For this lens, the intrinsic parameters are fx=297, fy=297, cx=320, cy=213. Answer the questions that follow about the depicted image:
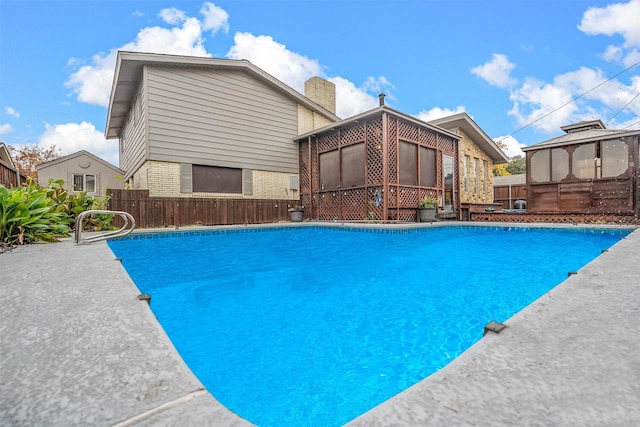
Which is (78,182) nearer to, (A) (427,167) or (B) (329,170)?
(B) (329,170)

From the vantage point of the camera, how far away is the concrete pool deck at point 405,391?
77cm

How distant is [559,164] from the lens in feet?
36.1

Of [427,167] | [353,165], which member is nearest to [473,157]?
[427,167]

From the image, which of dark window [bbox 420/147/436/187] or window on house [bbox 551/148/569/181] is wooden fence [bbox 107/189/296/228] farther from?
window on house [bbox 551/148/569/181]

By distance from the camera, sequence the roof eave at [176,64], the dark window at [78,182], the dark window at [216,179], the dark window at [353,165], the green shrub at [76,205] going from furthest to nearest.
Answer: the dark window at [78,182], the dark window at [216,179], the dark window at [353,165], the roof eave at [176,64], the green shrub at [76,205]

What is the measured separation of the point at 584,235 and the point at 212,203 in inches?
439

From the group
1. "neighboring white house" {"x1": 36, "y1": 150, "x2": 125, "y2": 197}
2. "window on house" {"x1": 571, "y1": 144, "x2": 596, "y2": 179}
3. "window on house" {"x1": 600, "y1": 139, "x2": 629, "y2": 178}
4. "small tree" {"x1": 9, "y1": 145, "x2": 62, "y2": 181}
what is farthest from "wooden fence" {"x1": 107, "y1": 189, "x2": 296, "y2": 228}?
"small tree" {"x1": 9, "y1": 145, "x2": 62, "y2": 181}

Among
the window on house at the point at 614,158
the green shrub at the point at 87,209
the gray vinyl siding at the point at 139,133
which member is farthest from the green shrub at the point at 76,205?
Result: the window on house at the point at 614,158

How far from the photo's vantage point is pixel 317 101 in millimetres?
14656

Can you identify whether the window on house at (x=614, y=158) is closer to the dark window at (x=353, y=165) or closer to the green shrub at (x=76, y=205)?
the dark window at (x=353, y=165)

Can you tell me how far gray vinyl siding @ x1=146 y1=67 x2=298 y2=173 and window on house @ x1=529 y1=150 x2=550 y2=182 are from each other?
9.61 meters

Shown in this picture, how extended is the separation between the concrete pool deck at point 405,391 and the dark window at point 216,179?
32.6 ft

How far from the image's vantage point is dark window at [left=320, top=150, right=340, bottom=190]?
11.7 m

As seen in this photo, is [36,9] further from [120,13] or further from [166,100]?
[166,100]
